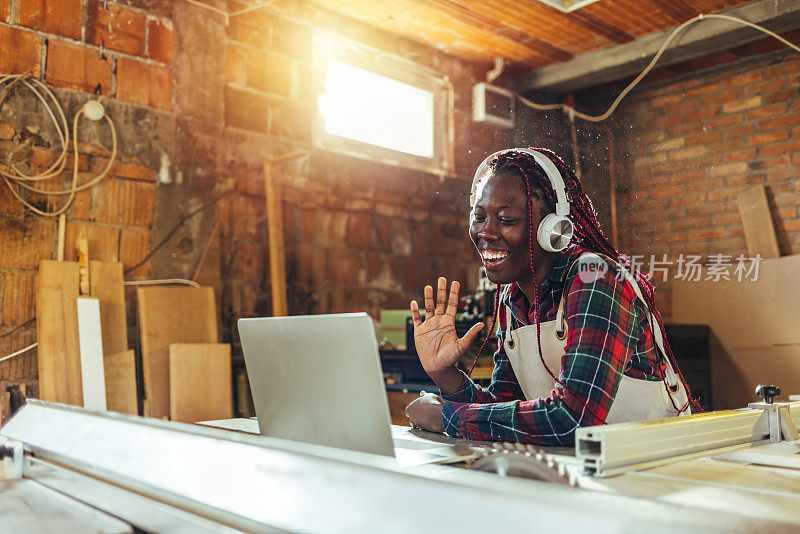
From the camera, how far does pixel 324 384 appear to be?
921 mm

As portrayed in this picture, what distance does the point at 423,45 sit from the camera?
4180mm

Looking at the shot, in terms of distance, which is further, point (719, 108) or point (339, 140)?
point (339, 140)

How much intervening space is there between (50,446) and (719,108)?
2.55 metres

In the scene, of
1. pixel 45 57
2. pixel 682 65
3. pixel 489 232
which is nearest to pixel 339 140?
pixel 45 57

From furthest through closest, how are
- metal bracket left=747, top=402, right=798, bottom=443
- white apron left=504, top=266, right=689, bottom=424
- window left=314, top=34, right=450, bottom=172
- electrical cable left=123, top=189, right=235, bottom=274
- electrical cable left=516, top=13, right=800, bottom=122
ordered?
window left=314, top=34, right=450, bottom=172, electrical cable left=123, top=189, right=235, bottom=274, electrical cable left=516, top=13, right=800, bottom=122, white apron left=504, top=266, right=689, bottom=424, metal bracket left=747, top=402, right=798, bottom=443

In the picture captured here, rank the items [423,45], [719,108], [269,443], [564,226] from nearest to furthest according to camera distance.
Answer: [269,443] → [564,226] → [719,108] → [423,45]

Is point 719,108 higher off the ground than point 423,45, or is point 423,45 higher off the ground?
point 423,45

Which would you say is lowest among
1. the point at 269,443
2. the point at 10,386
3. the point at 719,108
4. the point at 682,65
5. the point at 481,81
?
the point at 10,386

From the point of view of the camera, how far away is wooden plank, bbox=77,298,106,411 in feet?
8.95

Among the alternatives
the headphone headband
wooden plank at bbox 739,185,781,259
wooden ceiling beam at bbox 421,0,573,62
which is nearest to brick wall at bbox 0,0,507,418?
wooden ceiling beam at bbox 421,0,573,62

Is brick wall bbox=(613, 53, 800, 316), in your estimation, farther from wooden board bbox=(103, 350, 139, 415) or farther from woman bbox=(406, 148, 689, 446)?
wooden board bbox=(103, 350, 139, 415)

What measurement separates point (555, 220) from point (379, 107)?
2.70 meters

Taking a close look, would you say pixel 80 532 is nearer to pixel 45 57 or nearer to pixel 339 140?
pixel 45 57

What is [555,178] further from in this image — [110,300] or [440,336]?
[110,300]
